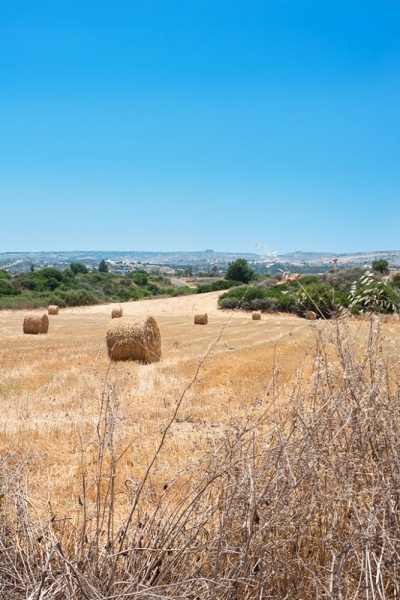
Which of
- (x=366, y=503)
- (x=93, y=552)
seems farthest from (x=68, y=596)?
(x=366, y=503)

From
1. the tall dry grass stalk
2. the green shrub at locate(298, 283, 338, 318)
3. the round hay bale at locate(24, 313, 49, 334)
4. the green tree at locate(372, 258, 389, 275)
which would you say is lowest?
the round hay bale at locate(24, 313, 49, 334)

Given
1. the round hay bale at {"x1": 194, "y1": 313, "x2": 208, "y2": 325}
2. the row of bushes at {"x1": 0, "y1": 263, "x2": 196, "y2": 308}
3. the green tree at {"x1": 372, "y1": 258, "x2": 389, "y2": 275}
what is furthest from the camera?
the row of bushes at {"x1": 0, "y1": 263, "x2": 196, "y2": 308}

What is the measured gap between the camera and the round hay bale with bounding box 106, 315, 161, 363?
13.8 m

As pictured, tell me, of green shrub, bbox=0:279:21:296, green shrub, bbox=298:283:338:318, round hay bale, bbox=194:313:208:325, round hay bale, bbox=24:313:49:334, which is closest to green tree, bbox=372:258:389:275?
green shrub, bbox=298:283:338:318

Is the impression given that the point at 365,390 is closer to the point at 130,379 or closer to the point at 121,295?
the point at 130,379

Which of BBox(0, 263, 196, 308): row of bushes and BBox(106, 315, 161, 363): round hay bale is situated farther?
BBox(0, 263, 196, 308): row of bushes

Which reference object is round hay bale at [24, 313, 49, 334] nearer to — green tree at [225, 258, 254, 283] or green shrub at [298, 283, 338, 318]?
green shrub at [298, 283, 338, 318]

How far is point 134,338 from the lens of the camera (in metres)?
14.1

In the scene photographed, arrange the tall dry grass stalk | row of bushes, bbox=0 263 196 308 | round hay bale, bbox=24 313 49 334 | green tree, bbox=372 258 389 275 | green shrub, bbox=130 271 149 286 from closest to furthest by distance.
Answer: the tall dry grass stalk, green tree, bbox=372 258 389 275, round hay bale, bbox=24 313 49 334, row of bushes, bbox=0 263 196 308, green shrub, bbox=130 271 149 286

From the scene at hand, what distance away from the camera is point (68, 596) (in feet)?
7.46

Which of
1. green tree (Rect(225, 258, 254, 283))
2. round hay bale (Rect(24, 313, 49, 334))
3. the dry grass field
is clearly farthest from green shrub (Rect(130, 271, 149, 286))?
the dry grass field

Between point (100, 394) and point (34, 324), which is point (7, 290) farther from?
point (100, 394)

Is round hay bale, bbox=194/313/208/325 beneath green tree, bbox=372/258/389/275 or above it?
beneath

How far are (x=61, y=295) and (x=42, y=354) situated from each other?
118ft
